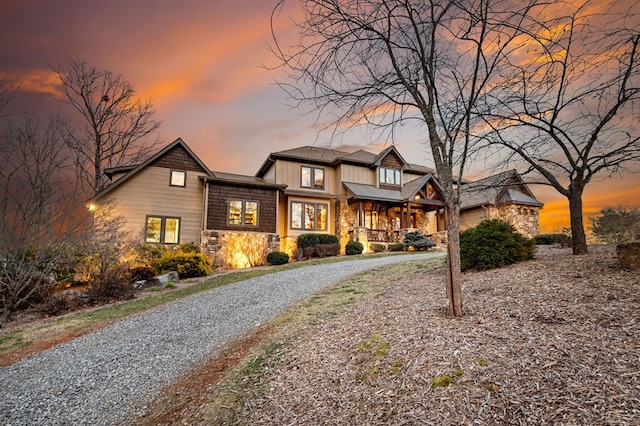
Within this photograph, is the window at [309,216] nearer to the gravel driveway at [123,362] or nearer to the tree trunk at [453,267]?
the gravel driveway at [123,362]

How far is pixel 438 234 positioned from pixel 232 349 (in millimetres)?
19780

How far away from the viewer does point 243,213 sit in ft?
62.4

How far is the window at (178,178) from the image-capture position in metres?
18.1

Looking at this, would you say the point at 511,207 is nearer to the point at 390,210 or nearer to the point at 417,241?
the point at 417,241

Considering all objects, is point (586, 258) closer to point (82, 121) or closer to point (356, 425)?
point (356, 425)

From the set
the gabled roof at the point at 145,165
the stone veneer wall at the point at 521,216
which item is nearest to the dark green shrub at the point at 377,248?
the stone veneer wall at the point at 521,216

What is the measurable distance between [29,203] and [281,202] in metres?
13.6

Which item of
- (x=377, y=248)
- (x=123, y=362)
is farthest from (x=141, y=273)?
(x=377, y=248)

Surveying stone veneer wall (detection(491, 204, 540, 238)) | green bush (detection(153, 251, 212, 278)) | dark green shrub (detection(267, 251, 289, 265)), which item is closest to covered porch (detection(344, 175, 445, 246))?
stone veneer wall (detection(491, 204, 540, 238))

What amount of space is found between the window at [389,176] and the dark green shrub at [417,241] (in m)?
4.62

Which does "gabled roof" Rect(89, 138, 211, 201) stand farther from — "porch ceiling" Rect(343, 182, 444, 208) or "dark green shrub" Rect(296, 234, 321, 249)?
"porch ceiling" Rect(343, 182, 444, 208)

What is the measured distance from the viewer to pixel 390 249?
2094 centimetres

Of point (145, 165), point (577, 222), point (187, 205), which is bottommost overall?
point (577, 222)

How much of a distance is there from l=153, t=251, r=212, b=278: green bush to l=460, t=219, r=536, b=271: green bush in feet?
36.1
